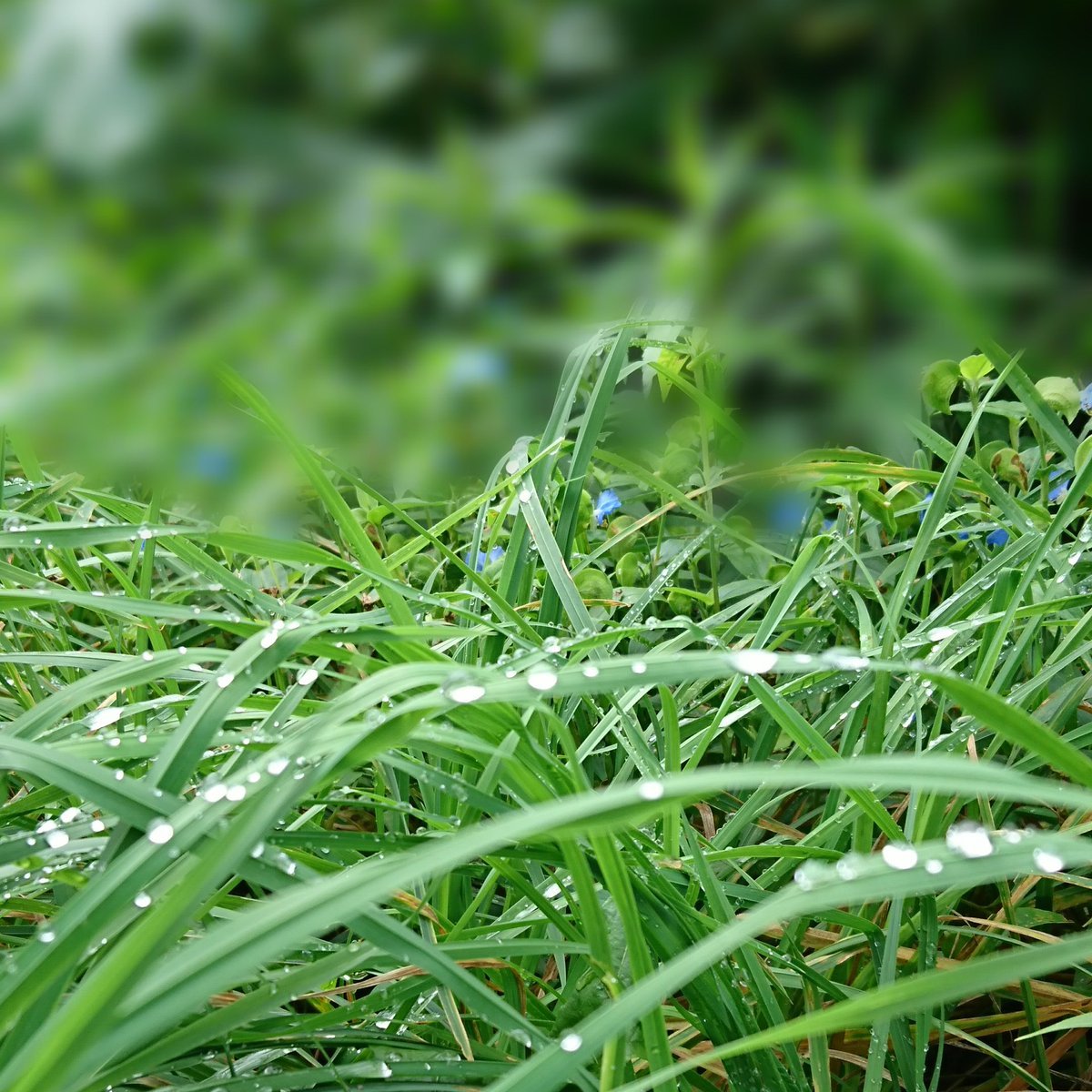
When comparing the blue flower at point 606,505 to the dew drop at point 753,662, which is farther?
the blue flower at point 606,505

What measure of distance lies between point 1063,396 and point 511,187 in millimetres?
886

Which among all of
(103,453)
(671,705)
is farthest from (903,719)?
(103,453)

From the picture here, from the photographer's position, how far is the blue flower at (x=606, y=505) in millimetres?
1450

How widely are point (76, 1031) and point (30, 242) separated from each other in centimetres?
41

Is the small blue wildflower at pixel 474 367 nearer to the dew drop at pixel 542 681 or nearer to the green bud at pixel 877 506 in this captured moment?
the dew drop at pixel 542 681

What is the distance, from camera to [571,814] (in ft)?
1.48

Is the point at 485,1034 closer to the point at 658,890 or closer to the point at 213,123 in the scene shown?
the point at 658,890

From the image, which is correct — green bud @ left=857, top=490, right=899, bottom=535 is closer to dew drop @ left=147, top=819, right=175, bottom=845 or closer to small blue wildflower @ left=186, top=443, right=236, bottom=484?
small blue wildflower @ left=186, top=443, right=236, bottom=484

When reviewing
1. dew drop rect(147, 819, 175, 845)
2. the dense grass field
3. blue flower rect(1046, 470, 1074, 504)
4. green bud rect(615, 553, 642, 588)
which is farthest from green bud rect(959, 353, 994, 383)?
dew drop rect(147, 819, 175, 845)

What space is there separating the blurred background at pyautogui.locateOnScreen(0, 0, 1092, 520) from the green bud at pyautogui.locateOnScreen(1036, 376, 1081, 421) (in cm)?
59

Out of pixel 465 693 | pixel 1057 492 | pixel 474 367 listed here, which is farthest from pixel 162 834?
pixel 1057 492

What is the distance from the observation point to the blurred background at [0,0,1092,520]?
480 millimetres

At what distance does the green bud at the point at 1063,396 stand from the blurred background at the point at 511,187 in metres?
0.59

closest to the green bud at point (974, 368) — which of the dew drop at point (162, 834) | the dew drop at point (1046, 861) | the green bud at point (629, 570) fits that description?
the green bud at point (629, 570)
